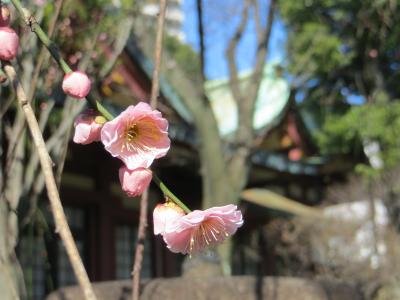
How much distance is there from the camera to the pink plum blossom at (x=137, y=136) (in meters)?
1.18

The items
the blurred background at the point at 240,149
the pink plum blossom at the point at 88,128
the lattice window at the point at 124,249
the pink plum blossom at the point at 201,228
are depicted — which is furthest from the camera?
the lattice window at the point at 124,249

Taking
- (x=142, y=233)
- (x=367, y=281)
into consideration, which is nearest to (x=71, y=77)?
(x=142, y=233)

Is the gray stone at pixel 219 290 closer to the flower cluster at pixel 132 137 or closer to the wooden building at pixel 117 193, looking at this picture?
the flower cluster at pixel 132 137

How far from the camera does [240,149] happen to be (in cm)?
655

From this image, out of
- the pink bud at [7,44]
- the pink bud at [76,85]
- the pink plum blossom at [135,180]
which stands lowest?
the pink plum blossom at [135,180]

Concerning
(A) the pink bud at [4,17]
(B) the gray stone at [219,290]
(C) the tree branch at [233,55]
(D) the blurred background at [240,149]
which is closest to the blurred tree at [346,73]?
(D) the blurred background at [240,149]

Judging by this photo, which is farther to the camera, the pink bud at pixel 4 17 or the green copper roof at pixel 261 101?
the green copper roof at pixel 261 101

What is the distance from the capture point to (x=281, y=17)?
13172mm

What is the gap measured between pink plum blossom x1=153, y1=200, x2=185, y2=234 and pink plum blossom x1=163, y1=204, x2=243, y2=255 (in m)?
0.02

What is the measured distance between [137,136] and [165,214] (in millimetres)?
160

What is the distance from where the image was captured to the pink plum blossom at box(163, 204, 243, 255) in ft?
3.84

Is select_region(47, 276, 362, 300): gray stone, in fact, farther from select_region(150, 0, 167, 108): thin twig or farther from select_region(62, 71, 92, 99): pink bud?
select_region(62, 71, 92, 99): pink bud

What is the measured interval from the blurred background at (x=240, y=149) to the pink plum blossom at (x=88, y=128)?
1.01 meters

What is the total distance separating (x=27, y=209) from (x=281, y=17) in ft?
36.2
